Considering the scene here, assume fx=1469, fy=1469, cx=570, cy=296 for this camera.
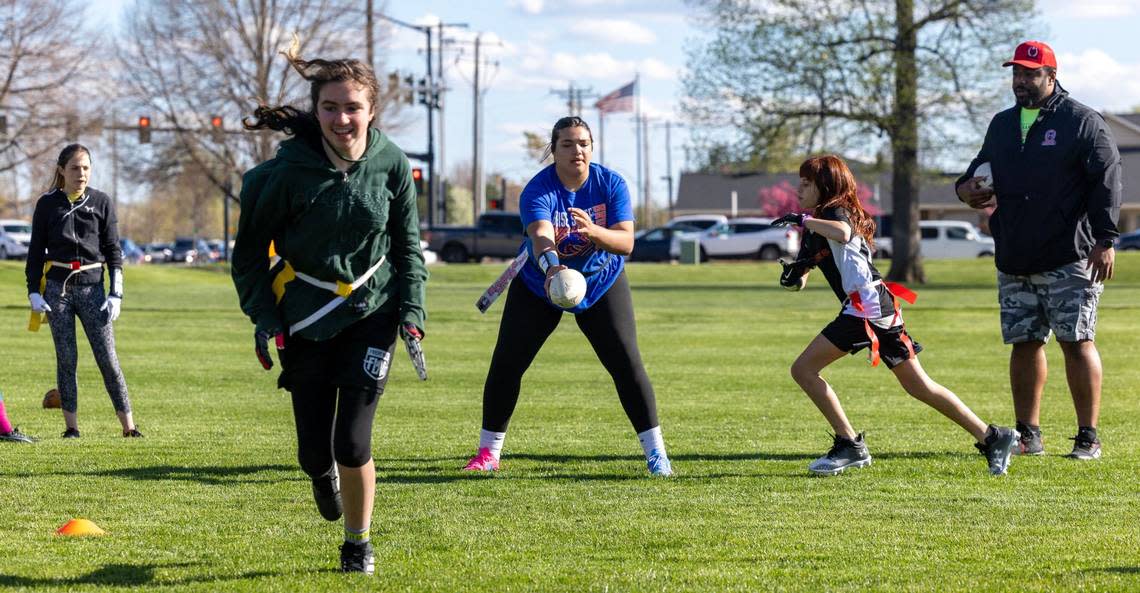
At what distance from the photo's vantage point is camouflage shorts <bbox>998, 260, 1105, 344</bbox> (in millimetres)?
8188

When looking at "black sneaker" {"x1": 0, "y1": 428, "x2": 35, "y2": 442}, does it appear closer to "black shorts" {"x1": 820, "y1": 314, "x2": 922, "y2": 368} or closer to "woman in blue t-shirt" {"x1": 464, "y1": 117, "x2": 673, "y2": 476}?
"woman in blue t-shirt" {"x1": 464, "y1": 117, "x2": 673, "y2": 476}

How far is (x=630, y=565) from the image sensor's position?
557cm

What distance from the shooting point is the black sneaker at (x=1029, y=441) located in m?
8.45

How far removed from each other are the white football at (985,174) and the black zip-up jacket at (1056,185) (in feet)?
0.15

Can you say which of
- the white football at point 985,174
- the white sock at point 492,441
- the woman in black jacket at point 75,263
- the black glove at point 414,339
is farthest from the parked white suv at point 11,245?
the black glove at point 414,339

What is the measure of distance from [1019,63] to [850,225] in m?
1.48

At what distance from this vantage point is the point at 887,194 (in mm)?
86812

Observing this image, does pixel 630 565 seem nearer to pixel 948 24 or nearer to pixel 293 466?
pixel 293 466

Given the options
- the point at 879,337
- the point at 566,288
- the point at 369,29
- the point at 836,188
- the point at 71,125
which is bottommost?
the point at 879,337

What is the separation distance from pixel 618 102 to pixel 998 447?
168 feet

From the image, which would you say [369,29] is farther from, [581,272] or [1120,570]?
[1120,570]

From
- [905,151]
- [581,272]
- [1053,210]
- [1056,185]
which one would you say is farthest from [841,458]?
[905,151]

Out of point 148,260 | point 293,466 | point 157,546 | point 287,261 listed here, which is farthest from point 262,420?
point 148,260

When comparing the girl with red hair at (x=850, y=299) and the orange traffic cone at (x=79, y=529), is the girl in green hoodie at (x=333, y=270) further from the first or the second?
the girl with red hair at (x=850, y=299)
